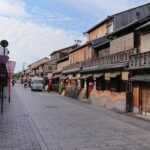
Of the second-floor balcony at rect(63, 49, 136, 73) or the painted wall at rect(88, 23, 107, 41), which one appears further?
the painted wall at rect(88, 23, 107, 41)

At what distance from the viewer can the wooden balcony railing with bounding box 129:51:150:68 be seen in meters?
18.7

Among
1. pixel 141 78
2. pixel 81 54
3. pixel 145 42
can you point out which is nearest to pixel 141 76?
pixel 141 78

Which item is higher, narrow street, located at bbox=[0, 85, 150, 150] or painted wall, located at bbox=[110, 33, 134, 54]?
painted wall, located at bbox=[110, 33, 134, 54]

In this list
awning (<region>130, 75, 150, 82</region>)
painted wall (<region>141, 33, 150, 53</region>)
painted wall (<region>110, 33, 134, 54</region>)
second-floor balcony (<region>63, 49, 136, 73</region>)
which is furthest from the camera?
painted wall (<region>110, 33, 134, 54</region>)

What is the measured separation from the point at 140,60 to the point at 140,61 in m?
0.09

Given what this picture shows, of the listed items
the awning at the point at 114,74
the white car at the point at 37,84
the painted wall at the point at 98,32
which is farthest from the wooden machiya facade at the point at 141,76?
the white car at the point at 37,84

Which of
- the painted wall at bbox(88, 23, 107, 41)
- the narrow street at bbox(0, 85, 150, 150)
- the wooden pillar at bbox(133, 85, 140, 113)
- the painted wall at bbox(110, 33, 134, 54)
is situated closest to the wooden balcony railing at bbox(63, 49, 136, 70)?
the painted wall at bbox(110, 33, 134, 54)

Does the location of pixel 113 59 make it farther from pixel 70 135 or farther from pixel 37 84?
pixel 37 84

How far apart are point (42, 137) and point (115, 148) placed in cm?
289

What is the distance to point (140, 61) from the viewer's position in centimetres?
1969

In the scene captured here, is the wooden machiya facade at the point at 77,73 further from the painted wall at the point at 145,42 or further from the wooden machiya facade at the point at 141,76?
the painted wall at the point at 145,42

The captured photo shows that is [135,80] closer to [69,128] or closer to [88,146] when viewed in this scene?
[69,128]

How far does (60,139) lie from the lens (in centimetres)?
1055

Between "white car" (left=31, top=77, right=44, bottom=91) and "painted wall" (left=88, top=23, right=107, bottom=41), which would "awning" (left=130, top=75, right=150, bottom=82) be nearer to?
"painted wall" (left=88, top=23, right=107, bottom=41)
